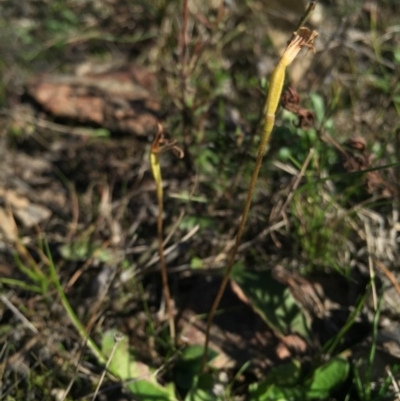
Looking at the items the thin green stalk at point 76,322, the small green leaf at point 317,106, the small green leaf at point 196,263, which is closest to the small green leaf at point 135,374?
the thin green stalk at point 76,322

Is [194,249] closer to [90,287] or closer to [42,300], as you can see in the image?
[90,287]

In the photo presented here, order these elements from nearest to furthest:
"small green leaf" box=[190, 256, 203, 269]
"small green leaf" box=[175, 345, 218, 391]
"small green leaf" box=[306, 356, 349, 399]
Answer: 1. "small green leaf" box=[306, 356, 349, 399]
2. "small green leaf" box=[175, 345, 218, 391]
3. "small green leaf" box=[190, 256, 203, 269]

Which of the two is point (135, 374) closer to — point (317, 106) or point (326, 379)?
point (326, 379)

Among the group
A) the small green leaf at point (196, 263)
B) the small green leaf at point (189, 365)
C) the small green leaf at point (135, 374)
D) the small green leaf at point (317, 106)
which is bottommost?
the small green leaf at point (135, 374)

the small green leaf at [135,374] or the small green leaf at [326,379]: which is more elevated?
the small green leaf at [326,379]

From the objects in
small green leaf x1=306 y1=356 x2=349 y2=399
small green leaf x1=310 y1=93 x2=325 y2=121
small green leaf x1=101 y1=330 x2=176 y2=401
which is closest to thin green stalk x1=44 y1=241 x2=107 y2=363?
small green leaf x1=101 y1=330 x2=176 y2=401

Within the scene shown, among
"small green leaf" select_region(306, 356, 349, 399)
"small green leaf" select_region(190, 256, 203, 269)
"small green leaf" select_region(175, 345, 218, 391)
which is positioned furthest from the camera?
"small green leaf" select_region(190, 256, 203, 269)

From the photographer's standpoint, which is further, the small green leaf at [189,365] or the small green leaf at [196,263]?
the small green leaf at [196,263]

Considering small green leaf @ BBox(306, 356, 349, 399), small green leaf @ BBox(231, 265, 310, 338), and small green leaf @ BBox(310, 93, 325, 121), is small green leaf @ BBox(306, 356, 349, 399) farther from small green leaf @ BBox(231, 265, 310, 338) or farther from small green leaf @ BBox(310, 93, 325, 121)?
small green leaf @ BBox(310, 93, 325, 121)

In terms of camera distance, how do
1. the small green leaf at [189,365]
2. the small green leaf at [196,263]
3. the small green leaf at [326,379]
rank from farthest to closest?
the small green leaf at [196,263] → the small green leaf at [189,365] → the small green leaf at [326,379]

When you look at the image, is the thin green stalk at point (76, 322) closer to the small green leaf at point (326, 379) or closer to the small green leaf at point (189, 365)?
the small green leaf at point (189, 365)

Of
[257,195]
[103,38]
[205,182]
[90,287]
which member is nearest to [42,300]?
[90,287]

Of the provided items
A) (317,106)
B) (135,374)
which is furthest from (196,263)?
(317,106)

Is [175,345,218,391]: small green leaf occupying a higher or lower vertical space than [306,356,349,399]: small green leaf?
lower
